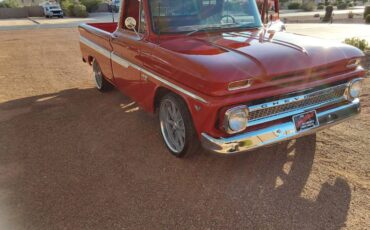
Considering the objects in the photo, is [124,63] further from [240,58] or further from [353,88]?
[353,88]

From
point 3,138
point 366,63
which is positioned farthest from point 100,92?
point 366,63

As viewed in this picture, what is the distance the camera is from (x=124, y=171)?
12.0 feet

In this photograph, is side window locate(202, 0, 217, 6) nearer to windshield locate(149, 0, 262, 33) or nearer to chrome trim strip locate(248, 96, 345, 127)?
windshield locate(149, 0, 262, 33)

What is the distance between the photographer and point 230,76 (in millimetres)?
2875

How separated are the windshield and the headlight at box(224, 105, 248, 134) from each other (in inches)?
57.8

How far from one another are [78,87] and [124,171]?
3879mm

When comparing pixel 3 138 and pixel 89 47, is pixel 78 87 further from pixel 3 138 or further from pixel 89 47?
pixel 3 138

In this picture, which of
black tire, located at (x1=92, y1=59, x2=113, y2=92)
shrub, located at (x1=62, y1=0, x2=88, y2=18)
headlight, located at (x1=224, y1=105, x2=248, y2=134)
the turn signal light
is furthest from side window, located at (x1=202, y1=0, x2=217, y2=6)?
shrub, located at (x1=62, y1=0, x2=88, y2=18)

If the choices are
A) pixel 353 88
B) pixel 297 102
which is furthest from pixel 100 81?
pixel 353 88

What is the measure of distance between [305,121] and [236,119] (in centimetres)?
77

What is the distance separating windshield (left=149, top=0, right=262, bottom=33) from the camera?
13.0ft

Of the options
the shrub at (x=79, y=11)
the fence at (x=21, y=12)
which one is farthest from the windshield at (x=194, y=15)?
the fence at (x=21, y=12)

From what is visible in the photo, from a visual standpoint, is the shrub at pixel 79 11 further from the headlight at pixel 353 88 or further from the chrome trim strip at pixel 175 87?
the headlight at pixel 353 88

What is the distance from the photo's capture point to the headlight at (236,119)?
115 inches
